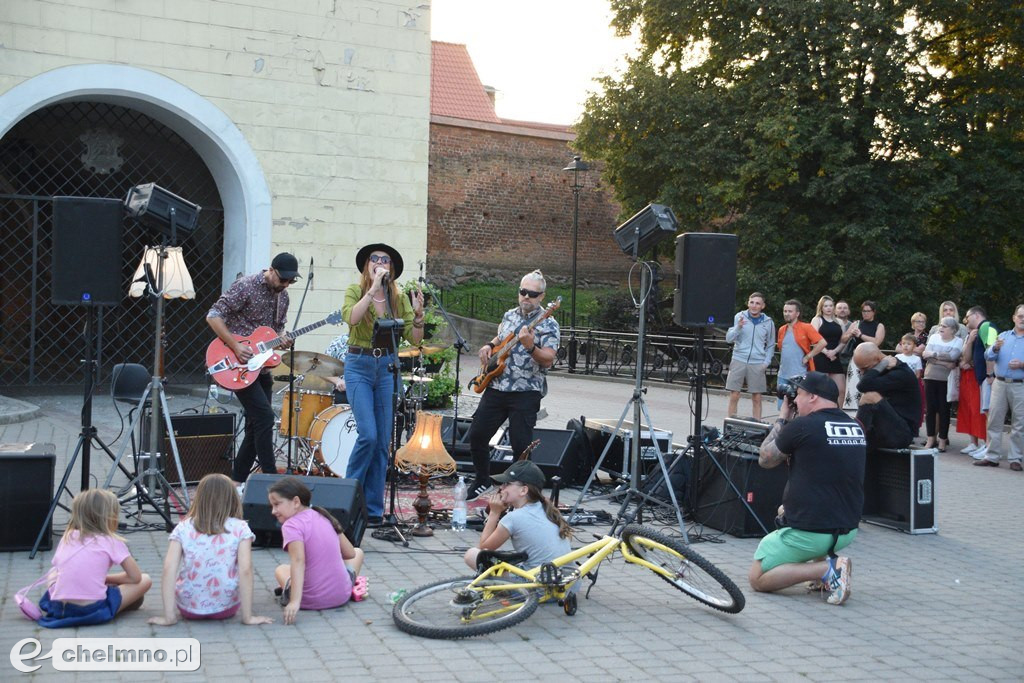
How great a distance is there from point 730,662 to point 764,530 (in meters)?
3.15

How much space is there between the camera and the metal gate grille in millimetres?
16125

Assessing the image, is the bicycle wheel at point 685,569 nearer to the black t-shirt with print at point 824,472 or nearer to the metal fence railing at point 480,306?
the black t-shirt with print at point 824,472

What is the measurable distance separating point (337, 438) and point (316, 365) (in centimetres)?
89

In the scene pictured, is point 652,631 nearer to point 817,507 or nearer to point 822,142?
point 817,507

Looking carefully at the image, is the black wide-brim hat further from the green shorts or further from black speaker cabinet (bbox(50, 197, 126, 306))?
the green shorts

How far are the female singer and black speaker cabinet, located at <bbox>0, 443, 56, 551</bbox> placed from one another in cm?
204

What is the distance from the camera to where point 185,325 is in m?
16.7

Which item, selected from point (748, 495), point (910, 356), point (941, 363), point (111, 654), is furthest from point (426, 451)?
point (910, 356)

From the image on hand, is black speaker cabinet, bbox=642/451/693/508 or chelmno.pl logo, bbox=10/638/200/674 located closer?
chelmno.pl logo, bbox=10/638/200/674

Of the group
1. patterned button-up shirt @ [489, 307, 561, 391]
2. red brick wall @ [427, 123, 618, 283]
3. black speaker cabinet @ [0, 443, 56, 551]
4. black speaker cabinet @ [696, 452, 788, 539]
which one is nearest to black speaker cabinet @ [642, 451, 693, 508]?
black speaker cabinet @ [696, 452, 788, 539]

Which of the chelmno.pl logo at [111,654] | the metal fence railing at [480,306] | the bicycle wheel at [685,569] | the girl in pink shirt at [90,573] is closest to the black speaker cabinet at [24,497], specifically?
the girl in pink shirt at [90,573]

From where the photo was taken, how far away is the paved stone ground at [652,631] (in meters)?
5.13

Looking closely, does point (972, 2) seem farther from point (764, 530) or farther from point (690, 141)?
point (764, 530)

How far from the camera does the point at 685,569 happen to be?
6129mm
